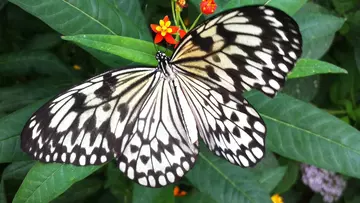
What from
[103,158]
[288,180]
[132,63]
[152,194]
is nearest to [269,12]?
[132,63]

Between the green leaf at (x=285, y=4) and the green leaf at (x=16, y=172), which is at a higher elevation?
the green leaf at (x=285, y=4)

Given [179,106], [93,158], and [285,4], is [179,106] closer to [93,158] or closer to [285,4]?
[93,158]

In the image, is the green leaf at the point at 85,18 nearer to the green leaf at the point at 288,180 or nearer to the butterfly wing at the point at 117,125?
the butterfly wing at the point at 117,125

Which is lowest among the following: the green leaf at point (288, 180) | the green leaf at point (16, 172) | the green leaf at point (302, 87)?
the green leaf at point (288, 180)

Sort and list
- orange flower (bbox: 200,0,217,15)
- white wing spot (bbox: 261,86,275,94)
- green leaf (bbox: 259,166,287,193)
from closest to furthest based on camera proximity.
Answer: white wing spot (bbox: 261,86,275,94)
orange flower (bbox: 200,0,217,15)
green leaf (bbox: 259,166,287,193)

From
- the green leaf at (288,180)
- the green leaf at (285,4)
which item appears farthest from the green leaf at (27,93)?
the green leaf at (288,180)

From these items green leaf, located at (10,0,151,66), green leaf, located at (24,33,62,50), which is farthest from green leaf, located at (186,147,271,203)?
green leaf, located at (24,33,62,50)

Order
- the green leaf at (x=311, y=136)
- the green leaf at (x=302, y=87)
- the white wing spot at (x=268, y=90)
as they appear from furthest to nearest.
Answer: the green leaf at (x=302, y=87), the green leaf at (x=311, y=136), the white wing spot at (x=268, y=90)

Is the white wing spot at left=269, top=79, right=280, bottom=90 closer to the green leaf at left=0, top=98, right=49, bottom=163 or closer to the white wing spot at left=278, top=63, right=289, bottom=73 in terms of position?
the white wing spot at left=278, top=63, right=289, bottom=73

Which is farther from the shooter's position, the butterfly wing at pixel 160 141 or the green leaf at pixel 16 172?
the green leaf at pixel 16 172
